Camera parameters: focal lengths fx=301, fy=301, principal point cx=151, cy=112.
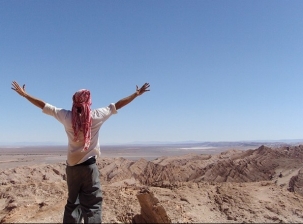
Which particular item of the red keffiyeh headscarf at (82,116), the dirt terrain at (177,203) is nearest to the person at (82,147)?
the red keffiyeh headscarf at (82,116)

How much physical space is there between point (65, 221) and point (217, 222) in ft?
9.53

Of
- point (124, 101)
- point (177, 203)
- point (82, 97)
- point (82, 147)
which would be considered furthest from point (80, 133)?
point (177, 203)

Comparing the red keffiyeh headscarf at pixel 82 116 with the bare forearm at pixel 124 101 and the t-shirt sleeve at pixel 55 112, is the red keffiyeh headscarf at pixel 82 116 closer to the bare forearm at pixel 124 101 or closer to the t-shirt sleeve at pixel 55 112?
the t-shirt sleeve at pixel 55 112

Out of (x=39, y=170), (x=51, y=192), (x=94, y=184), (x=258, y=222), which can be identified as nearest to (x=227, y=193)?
(x=258, y=222)

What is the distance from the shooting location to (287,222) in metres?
5.34

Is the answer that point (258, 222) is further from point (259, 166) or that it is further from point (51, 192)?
point (259, 166)

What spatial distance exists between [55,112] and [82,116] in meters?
0.38

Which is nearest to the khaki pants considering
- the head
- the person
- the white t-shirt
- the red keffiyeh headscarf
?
the person

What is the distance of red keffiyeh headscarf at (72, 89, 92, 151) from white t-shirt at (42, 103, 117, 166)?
0.07 metres

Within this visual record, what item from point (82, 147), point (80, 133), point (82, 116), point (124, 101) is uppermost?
point (124, 101)

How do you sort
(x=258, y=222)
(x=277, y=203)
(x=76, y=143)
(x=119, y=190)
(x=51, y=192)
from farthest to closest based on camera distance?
1. (x=51, y=192)
2. (x=119, y=190)
3. (x=277, y=203)
4. (x=258, y=222)
5. (x=76, y=143)

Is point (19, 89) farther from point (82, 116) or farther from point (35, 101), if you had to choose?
point (82, 116)

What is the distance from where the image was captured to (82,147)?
11.1 feet

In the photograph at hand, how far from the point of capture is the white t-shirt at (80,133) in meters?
3.39
